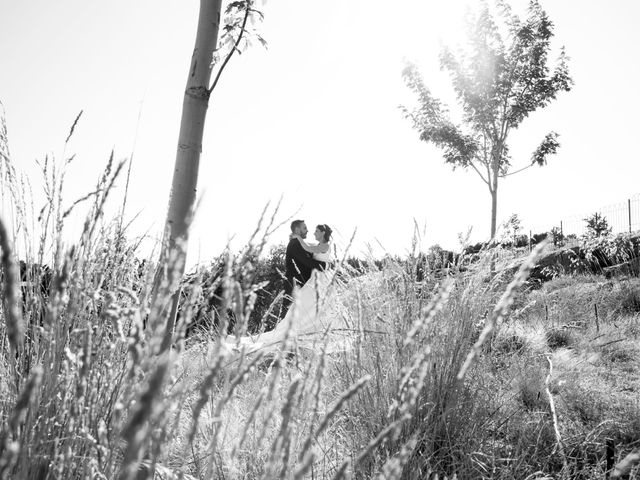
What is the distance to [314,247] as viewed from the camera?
6.77 metres

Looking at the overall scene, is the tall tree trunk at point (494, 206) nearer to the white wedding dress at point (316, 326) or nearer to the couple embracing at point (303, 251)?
the couple embracing at point (303, 251)

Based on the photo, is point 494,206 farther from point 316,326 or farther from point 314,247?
point 316,326

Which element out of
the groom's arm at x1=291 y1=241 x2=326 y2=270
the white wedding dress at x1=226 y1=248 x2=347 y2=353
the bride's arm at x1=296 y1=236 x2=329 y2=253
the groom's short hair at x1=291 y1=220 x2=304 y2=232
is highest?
the groom's short hair at x1=291 y1=220 x2=304 y2=232

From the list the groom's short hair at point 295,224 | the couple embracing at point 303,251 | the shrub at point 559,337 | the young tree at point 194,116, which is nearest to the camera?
the young tree at point 194,116

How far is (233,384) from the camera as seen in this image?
541mm

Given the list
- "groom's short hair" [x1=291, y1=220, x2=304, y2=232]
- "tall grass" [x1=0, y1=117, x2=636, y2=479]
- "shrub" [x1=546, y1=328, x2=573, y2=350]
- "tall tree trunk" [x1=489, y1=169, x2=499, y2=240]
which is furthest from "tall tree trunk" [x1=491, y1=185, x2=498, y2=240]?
"tall grass" [x1=0, y1=117, x2=636, y2=479]

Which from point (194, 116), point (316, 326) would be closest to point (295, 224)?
point (194, 116)

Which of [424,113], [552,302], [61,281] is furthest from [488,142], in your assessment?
[61,281]

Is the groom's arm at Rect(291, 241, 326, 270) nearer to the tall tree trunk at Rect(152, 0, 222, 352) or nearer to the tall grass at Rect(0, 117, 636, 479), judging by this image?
the tall grass at Rect(0, 117, 636, 479)

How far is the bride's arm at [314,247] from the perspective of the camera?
664 centimetres

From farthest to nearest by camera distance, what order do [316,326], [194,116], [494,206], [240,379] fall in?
[494,206], [194,116], [316,326], [240,379]

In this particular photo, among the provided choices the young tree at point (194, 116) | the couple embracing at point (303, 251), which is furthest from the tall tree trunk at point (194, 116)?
the couple embracing at point (303, 251)

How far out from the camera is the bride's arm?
6.64 meters

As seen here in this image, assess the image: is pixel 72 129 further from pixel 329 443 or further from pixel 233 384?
pixel 329 443
